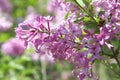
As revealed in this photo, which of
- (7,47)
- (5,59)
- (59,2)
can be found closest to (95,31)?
(59,2)

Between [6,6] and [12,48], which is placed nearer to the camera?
[12,48]

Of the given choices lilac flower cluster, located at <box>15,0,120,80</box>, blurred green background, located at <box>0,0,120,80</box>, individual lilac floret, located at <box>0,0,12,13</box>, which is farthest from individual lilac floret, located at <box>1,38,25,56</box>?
lilac flower cluster, located at <box>15,0,120,80</box>

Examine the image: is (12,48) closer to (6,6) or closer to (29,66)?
(29,66)

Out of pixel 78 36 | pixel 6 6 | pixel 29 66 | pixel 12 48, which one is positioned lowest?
pixel 78 36

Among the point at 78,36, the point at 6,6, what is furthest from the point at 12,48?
the point at 78,36

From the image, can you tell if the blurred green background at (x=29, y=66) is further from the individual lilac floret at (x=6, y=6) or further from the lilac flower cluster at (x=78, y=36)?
the lilac flower cluster at (x=78, y=36)
